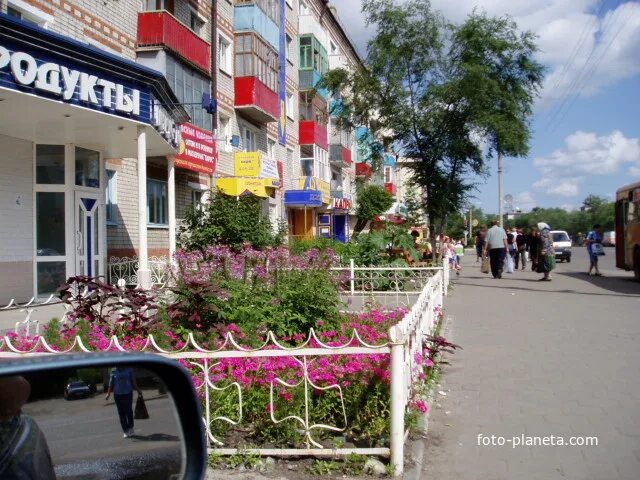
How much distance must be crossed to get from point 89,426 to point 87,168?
13.2 m

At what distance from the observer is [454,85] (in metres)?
17.3

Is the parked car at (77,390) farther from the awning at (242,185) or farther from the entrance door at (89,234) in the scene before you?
the awning at (242,185)

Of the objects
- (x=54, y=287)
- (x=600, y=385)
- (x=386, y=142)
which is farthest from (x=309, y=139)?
(x=600, y=385)

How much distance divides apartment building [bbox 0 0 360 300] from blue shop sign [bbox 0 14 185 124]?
0.06 ft

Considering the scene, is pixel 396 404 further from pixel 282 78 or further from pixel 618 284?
pixel 282 78

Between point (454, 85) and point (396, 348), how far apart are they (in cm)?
1435

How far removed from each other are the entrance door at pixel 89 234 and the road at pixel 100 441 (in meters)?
12.2

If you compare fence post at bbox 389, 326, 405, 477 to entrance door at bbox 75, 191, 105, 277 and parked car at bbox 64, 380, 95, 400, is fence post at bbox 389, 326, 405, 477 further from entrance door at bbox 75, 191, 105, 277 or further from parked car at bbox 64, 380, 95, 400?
entrance door at bbox 75, 191, 105, 277

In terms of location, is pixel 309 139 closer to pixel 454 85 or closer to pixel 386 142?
pixel 386 142

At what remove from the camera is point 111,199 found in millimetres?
15695

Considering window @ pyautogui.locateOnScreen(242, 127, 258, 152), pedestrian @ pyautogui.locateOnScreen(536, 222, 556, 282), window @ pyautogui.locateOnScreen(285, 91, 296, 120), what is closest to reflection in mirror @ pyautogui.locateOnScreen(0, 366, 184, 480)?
pedestrian @ pyautogui.locateOnScreen(536, 222, 556, 282)

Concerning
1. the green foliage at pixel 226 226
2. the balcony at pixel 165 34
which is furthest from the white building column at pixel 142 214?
the balcony at pixel 165 34

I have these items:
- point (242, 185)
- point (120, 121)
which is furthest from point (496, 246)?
point (120, 121)

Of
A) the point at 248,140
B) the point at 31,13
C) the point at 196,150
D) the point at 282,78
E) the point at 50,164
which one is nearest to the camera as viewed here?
the point at 31,13
